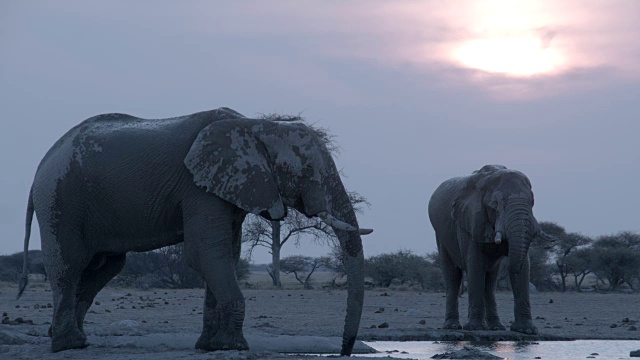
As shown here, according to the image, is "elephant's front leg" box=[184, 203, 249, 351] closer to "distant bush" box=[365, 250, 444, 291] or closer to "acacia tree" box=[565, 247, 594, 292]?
"distant bush" box=[365, 250, 444, 291]

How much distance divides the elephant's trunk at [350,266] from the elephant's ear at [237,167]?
0.68m

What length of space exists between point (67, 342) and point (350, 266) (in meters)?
3.58

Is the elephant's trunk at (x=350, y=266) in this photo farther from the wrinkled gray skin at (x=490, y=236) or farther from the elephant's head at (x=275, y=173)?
the wrinkled gray skin at (x=490, y=236)

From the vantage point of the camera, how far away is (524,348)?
610 inches

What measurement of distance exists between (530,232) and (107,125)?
665 cm

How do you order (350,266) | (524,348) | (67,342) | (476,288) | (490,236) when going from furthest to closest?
(476,288), (490,236), (524,348), (67,342), (350,266)

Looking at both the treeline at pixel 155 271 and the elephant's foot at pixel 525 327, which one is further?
the treeline at pixel 155 271

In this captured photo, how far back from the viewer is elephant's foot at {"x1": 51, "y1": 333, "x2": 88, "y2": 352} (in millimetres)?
12758

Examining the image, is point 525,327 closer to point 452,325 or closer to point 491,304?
point 491,304

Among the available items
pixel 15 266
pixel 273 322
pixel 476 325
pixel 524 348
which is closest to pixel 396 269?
pixel 15 266

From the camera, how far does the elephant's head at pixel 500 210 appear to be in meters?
16.4

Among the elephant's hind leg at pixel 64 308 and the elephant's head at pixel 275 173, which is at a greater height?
the elephant's head at pixel 275 173

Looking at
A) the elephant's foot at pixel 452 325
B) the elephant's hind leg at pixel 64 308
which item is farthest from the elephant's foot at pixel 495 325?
the elephant's hind leg at pixel 64 308

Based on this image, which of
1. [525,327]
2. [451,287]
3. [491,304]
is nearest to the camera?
[525,327]
